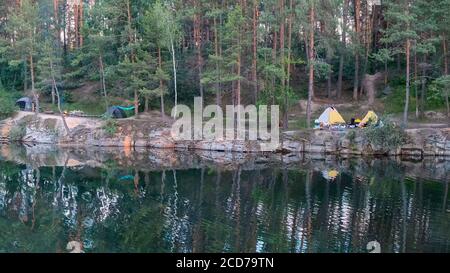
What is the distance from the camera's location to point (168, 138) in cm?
3847

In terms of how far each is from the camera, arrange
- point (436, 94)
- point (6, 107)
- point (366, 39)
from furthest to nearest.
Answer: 1. point (366, 39)
2. point (6, 107)
3. point (436, 94)

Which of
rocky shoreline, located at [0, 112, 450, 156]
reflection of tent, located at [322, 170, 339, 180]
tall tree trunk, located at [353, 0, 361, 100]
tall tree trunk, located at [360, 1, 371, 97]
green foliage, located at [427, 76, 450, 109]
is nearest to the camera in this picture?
reflection of tent, located at [322, 170, 339, 180]

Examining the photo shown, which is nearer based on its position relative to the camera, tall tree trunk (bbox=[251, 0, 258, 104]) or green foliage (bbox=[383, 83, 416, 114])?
tall tree trunk (bbox=[251, 0, 258, 104])

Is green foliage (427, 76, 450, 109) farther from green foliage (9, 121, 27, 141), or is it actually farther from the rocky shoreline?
green foliage (9, 121, 27, 141)

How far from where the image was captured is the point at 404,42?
34500 millimetres

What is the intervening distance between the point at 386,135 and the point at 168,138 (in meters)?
16.3

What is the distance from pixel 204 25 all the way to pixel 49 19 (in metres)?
15.8

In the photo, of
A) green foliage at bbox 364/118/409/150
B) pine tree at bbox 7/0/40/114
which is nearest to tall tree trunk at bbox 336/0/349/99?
green foliage at bbox 364/118/409/150

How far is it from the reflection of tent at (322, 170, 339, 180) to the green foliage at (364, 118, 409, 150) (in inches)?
262

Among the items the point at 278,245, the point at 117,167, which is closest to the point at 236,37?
the point at 117,167

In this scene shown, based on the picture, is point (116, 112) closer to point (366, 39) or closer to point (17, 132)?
point (17, 132)

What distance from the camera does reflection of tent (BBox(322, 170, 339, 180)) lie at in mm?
26719

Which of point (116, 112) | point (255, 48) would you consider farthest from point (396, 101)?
point (116, 112)
